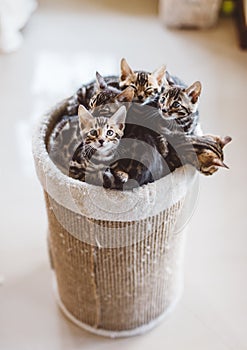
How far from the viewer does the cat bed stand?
132 cm

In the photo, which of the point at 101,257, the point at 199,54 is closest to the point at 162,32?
→ the point at 199,54

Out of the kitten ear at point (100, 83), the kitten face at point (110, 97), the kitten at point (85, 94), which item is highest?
the kitten ear at point (100, 83)

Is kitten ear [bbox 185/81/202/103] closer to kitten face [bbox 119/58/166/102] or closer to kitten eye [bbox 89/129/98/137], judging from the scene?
kitten face [bbox 119/58/166/102]

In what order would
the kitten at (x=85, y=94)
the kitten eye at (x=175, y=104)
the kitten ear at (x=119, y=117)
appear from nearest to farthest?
the kitten ear at (x=119, y=117), the kitten eye at (x=175, y=104), the kitten at (x=85, y=94)

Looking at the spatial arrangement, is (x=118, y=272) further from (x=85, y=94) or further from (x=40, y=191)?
(x=40, y=191)

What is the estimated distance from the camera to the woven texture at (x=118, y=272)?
143 cm

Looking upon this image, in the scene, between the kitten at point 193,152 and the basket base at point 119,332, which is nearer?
the kitten at point 193,152

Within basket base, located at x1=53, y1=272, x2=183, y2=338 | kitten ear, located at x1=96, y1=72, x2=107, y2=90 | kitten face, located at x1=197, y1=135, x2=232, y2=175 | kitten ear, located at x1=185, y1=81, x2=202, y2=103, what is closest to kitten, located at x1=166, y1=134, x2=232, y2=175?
kitten face, located at x1=197, y1=135, x2=232, y2=175

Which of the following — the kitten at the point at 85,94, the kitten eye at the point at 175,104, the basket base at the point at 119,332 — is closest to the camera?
the kitten eye at the point at 175,104

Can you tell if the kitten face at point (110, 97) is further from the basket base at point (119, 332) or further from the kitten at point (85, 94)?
the basket base at point (119, 332)

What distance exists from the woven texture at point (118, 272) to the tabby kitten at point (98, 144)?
0.13 metres

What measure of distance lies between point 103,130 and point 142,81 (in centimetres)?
20

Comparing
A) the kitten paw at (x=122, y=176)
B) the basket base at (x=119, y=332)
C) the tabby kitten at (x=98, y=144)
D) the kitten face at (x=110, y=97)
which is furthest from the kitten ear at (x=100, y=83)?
the basket base at (x=119, y=332)

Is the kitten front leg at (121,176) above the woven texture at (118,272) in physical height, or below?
above
